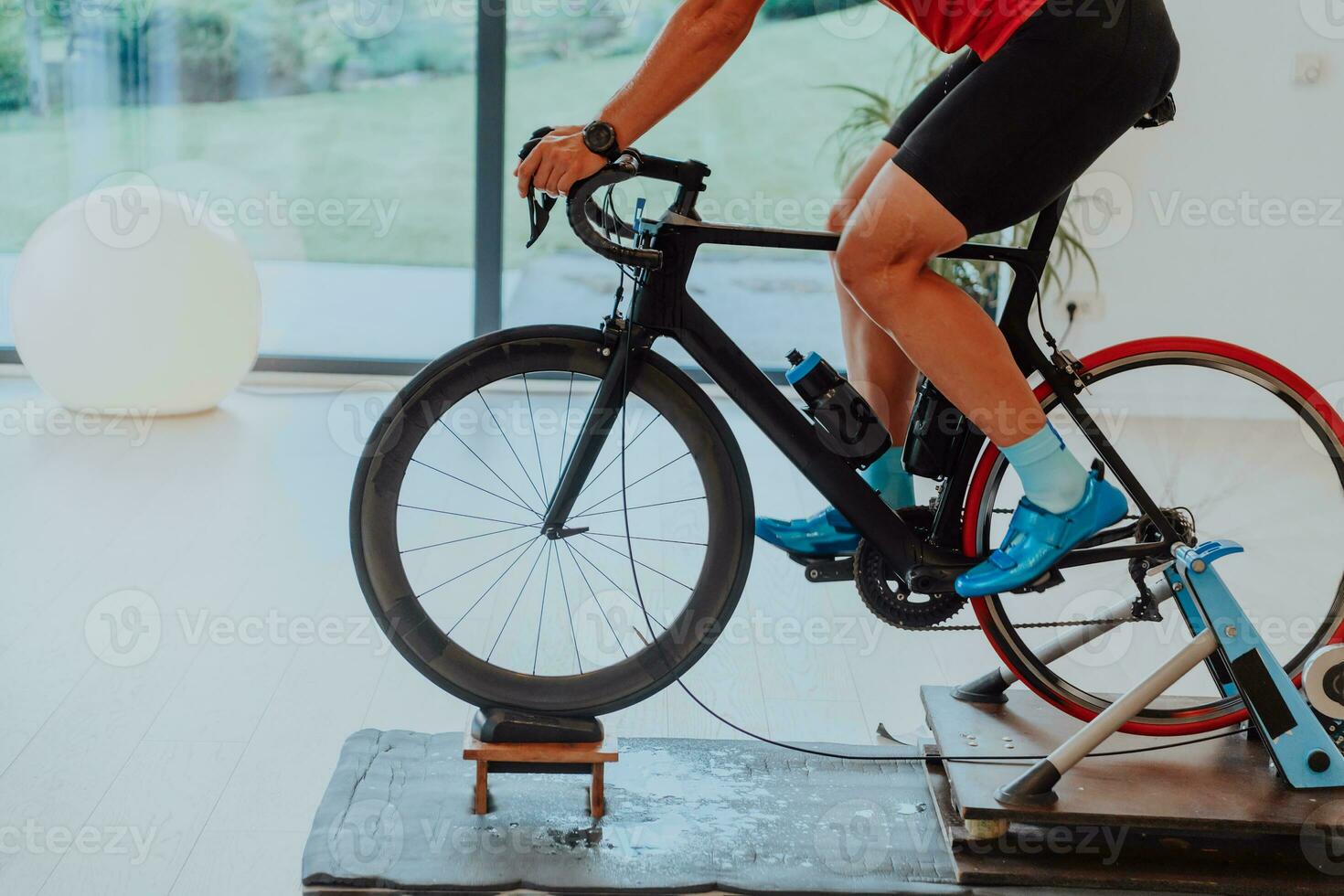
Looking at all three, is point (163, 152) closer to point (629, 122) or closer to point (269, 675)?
point (269, 675)

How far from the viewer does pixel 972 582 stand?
1766 mm

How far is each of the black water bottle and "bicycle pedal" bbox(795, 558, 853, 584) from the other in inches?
6.7

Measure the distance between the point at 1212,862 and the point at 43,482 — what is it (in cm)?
274

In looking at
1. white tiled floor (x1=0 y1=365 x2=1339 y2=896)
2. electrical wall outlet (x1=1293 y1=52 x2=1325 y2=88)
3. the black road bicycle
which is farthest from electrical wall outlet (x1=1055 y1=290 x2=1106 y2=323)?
the black road bicycle

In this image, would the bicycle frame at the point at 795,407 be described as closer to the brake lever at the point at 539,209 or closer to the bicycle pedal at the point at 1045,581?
the bicycle pedal at the point at 1045,581

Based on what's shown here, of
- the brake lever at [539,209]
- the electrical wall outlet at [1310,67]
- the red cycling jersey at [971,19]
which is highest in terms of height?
the electrical wall outlet at [1310,67]

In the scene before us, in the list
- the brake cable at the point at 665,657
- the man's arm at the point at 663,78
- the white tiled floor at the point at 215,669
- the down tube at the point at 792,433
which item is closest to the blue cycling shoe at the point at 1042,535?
the down tube at the point at 792,433

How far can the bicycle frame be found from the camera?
171 cm

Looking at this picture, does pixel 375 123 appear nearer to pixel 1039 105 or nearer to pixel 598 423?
pixel 598 423

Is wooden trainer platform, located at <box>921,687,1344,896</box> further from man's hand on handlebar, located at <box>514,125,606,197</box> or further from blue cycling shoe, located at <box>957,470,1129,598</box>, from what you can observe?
man's hand on handlebar, located at <box>514,125,606,197</box>

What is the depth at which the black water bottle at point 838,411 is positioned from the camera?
175 centimetres

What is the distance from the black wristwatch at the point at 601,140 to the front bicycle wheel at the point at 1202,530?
67cm

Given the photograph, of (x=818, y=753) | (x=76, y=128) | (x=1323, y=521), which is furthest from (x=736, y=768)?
(x=76, y=128)

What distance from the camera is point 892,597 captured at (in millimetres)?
1832
